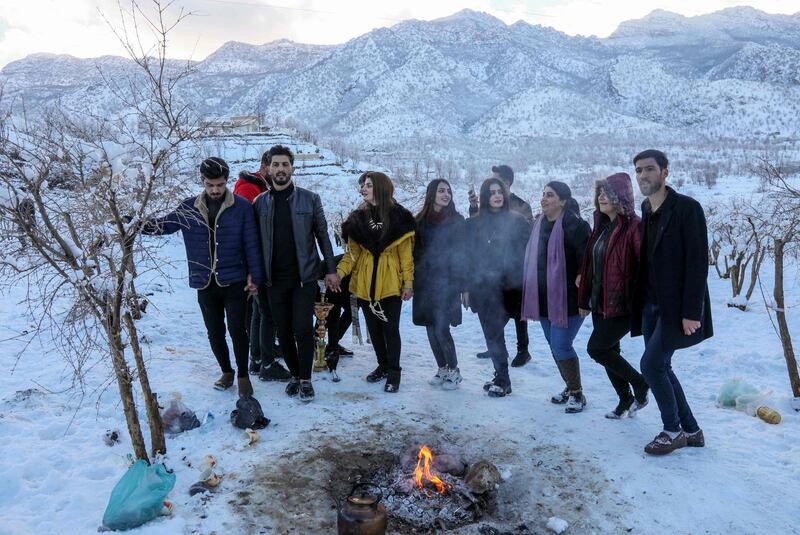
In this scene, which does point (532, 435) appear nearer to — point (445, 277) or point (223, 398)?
point (445, 277)

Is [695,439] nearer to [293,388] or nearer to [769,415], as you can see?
[769,415]

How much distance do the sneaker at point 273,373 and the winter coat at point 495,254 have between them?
5.97ft

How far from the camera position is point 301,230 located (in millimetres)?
4207

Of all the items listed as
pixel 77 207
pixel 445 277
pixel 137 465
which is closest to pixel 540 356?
pixel 445 277

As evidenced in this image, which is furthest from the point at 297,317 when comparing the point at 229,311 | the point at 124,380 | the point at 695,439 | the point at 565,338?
the point at 695,439

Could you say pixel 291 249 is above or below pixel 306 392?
above

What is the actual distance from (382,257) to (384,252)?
0.05 meters

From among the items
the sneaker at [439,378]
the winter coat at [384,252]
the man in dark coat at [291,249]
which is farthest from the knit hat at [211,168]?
the sneaker at [439,378]

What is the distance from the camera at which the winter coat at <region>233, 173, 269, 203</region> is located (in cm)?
513

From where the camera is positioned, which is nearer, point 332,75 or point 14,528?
point 14,528

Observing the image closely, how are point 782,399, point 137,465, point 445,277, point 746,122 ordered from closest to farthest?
point 137,465 < point 782,399 < point 445,277 < point 746,122

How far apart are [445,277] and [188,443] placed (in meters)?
2.42

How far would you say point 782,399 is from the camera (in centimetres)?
417

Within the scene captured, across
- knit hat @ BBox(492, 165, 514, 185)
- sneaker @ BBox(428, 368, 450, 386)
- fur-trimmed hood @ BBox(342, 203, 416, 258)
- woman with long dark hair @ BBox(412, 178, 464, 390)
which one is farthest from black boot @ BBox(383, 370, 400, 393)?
knit hat @ BBox(492, 165, 514, 185)
